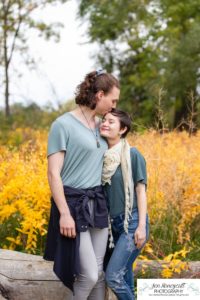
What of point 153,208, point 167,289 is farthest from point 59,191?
point 153,208

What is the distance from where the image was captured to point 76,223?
3.68m

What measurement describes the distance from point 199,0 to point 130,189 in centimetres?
1703

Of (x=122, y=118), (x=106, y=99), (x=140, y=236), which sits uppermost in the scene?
(x=106, y=99)

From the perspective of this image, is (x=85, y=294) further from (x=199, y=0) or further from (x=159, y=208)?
(x=199, y=0)

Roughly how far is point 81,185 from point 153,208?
182cm

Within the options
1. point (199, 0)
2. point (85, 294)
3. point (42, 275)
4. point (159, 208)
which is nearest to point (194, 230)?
point (159, 208)

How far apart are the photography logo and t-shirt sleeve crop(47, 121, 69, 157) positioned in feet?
3.95

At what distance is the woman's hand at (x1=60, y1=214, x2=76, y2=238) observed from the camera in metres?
3.61

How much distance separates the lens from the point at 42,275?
452 centimetres

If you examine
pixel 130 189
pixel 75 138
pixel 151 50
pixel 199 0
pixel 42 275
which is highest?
pixel 199 0

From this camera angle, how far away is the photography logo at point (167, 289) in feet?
14.0

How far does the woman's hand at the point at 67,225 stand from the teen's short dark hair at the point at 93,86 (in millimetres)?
689

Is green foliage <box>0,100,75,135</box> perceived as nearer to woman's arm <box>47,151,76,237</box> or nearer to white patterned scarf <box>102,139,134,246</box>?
white patterned scarf <box>102,139,134,246</box>

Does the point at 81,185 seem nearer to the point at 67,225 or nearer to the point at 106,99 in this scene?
the point at 67,225
